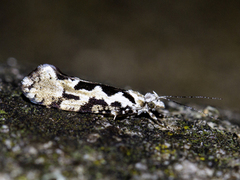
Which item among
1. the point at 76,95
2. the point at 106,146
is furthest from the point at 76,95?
the point at 106,146

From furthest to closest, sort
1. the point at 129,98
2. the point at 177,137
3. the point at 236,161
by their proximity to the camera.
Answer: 1. the point at 129,98
2. the point at 177,137
3. the point at 236,161

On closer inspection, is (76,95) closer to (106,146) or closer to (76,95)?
(76,95)

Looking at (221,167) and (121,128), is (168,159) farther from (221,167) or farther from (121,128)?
(121,128)

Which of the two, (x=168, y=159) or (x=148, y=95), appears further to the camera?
(x=148, y=95)

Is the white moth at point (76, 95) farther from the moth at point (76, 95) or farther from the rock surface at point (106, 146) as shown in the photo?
the rock surface at point (106, 146)

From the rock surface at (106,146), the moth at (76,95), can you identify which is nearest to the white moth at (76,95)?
the moth at (76,95)

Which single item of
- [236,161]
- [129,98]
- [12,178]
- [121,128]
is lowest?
[12,178]

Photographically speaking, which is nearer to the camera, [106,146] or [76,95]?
[106,146]

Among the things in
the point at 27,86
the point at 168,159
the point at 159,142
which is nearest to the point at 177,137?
the point at 159,142

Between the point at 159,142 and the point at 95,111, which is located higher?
the point at 95,111
